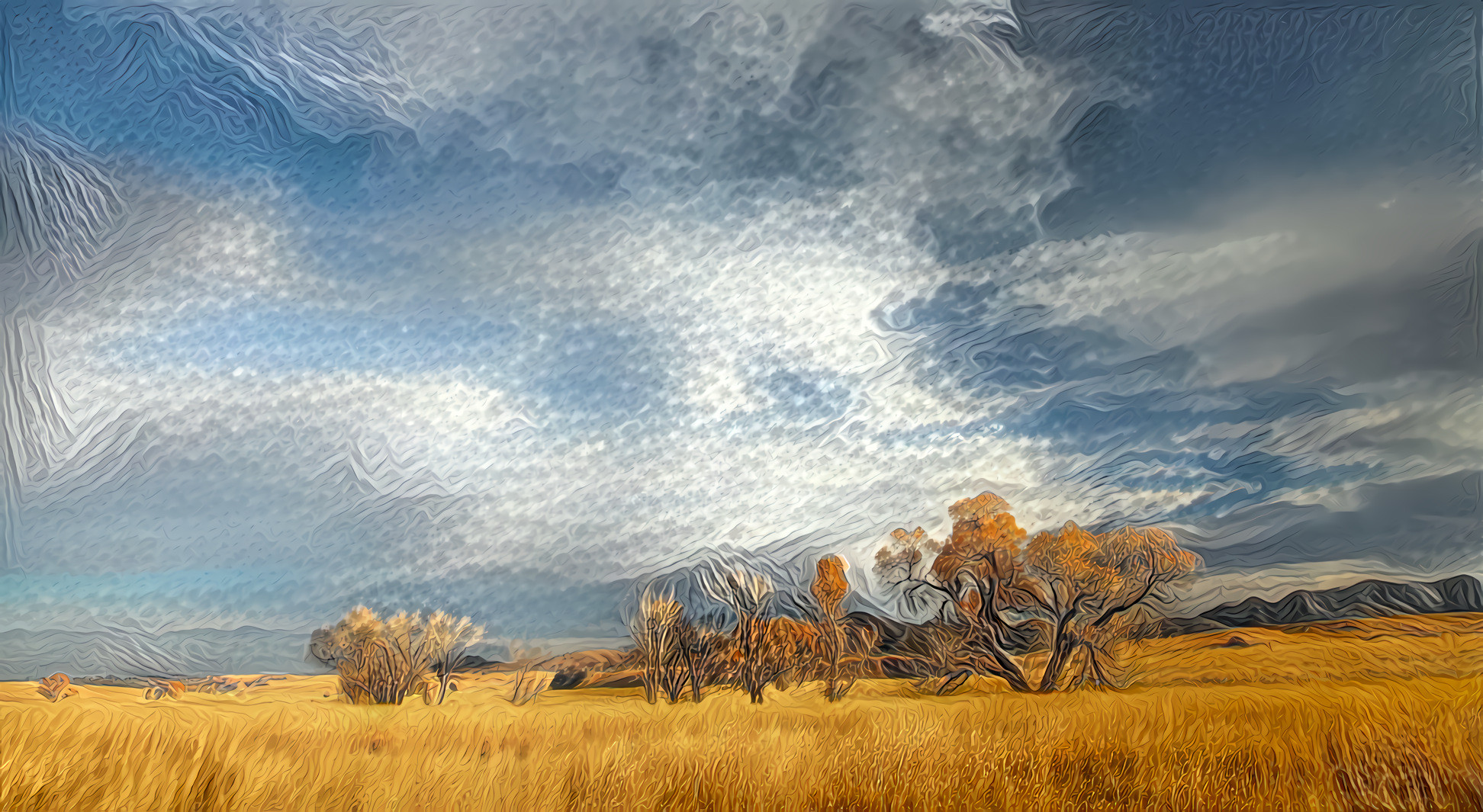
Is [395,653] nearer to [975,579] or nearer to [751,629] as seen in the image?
[751,629]

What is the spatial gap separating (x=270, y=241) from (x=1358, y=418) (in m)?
4.54

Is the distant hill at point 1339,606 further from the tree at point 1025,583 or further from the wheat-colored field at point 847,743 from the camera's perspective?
the tree at point 1025,583

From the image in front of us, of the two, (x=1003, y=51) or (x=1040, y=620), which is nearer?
(x=1040, y=620)

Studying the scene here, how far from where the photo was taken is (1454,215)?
3.39 metres

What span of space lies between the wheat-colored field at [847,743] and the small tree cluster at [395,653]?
7 cm

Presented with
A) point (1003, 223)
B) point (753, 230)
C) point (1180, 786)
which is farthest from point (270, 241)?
point (1180, 786)

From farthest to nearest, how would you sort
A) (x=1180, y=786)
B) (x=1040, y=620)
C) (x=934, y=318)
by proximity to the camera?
(x=934, y=318) → (x=1040, y=620) → (x=1180, y=786)

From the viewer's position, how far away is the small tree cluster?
10.4 ft

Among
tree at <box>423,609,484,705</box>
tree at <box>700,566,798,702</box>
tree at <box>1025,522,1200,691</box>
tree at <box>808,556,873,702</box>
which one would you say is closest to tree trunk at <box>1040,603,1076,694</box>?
tree at <box>1025,522,1200,691</box>

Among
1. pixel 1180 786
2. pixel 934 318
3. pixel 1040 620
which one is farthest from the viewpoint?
pixel 934 318

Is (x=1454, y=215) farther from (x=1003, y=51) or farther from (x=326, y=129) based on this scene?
(x=326, y=129)

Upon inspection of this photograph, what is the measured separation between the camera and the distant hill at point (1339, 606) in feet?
10.4

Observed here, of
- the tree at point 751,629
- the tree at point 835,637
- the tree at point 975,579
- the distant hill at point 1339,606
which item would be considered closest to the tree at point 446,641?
the tree at point 751,629

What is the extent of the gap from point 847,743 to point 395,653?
5.83 feet
